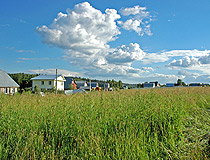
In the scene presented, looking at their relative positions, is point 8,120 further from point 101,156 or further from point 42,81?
point 42,81

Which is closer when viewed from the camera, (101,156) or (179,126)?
(101,156)

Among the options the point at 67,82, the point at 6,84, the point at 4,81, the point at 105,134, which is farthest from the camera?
the point at 67,82

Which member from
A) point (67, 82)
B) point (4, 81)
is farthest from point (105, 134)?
point (67, 82)

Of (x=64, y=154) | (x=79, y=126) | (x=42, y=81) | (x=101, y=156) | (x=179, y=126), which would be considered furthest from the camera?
(x=42, y=81)

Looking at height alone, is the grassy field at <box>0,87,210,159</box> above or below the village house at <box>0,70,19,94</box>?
below

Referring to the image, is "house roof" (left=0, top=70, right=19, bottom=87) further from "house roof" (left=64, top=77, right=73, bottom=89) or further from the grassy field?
the grassy field

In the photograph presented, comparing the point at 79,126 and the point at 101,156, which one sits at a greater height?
the point at 79,126

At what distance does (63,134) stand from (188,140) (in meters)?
3.24

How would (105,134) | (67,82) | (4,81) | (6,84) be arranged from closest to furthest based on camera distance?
(105,134), (6,84), (4,81), (67,82)

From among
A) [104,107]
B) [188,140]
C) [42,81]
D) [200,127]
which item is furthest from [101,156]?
[42,81]

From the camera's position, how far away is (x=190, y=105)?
659 centimetres

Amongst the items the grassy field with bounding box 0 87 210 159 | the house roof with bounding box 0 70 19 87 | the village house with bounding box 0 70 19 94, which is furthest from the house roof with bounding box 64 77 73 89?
the grassy field with bounding box 0 87 210 159

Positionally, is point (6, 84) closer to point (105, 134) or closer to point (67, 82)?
point (67, 82)

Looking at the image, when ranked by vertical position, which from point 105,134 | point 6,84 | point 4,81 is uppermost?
point 4,81
